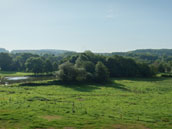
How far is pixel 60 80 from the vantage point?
62.1 m

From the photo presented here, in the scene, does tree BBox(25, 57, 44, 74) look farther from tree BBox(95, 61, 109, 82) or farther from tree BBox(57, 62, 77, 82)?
tree BBox(95, 61, 109, 82)

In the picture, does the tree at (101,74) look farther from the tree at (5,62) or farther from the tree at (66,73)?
the tree at (5,62)

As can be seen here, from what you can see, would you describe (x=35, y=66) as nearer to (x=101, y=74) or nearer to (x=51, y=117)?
(x=101, y=74)

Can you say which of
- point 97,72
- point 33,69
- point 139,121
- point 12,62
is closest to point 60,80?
point 97,72

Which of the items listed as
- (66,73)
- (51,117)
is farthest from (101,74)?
(51,117)

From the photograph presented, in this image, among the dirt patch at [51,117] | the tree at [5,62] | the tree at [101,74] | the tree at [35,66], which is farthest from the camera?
the tree at [5,62]

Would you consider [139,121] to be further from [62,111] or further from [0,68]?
[0,68]

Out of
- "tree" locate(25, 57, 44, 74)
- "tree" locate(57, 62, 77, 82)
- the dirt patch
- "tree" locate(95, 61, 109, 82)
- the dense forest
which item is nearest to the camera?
the dirt patch

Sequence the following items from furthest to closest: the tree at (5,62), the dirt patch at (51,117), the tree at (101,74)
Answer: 1. the tree at (5,62)
2. the tree at (101,74)
3. the dirt patch at (51,117)

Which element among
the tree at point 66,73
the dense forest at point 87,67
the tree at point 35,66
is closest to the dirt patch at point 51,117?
the tree at point 66,73

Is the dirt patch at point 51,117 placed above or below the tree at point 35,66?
below

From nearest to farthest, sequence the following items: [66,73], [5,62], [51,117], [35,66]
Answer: [51,117], [66,73], [35,66], [5,62]

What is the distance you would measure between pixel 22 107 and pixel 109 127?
48.7ft

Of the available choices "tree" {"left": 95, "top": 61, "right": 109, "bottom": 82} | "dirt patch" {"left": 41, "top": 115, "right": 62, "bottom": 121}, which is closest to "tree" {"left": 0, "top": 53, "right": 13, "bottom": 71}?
"tree" {"left": 95, "top": 61, "right": 109, "bottom": 82}
